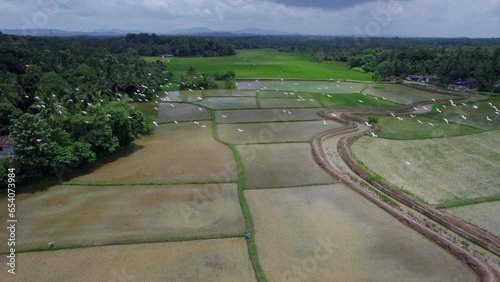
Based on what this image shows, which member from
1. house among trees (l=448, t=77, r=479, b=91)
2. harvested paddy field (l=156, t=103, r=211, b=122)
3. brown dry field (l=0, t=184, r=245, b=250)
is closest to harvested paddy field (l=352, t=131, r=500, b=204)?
brown dry field (l=0, t=184, r=245, b=250)

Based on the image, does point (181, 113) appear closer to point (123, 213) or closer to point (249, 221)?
point (123, 213)

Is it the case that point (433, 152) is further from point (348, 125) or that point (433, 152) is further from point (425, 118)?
point (425, 118)

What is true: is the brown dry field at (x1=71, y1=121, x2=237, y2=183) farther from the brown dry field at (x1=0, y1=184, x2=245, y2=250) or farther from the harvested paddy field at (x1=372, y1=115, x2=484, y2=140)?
the harvested paddy field at (x1=372, y1=115, x2=484, y2=140)

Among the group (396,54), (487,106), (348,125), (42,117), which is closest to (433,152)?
(348,125)

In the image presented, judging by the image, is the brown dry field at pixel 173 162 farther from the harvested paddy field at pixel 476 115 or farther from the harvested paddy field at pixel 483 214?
the harvested paddy field at pixel 476 115

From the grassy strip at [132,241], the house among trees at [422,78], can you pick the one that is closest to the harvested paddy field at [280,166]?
the grassy strip at [132,241]

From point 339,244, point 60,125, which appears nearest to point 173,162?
point 60,125

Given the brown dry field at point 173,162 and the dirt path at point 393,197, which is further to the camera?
the brown dry field at point 173,162
